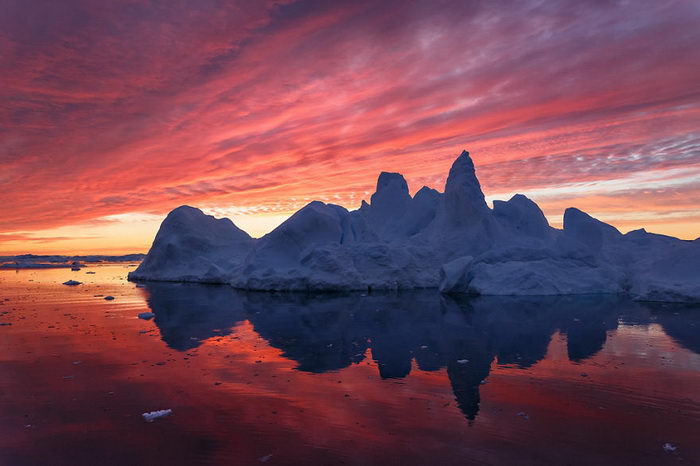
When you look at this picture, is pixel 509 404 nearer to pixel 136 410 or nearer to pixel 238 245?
pixel 136 410

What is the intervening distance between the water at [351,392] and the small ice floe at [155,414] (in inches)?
3.4

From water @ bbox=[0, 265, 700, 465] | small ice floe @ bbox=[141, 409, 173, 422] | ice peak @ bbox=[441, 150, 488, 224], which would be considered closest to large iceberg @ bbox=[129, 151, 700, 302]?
ice peak @ bbox=[441, 150, 488, 224]

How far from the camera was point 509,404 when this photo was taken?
641cm

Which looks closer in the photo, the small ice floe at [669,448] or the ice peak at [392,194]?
the small ice floe at [669,448]

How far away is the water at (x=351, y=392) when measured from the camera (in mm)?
4973

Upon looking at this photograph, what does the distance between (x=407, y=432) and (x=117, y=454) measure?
3.04 meters

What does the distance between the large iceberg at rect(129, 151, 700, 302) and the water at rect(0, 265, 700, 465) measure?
10017 millimetres

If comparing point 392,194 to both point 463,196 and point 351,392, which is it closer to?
point 463,196

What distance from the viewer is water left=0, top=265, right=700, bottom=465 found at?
497 centimetres

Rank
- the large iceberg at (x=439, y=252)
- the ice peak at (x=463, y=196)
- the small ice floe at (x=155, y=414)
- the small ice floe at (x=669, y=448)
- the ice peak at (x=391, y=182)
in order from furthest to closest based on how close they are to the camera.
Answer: the ice peak at (x=391, y=182) < the ice peak at (x=463, y=196) < the large iceberg at (x=439, y=252) < the small ice floe at (x=155, y=414) < the small ice floe at (x=669, y=448)

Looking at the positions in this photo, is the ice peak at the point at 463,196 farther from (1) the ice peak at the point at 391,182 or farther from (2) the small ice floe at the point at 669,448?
(2) the small ice floe at the point at 669,448

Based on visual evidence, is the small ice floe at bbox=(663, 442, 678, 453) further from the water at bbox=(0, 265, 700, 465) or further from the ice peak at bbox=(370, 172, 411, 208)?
the ice peak at bbox=(370, 172, 411, 208)

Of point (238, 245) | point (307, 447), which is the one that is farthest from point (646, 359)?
point (238, 245)

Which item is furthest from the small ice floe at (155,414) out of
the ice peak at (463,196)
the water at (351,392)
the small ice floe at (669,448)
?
the ice peak at (463,196)
